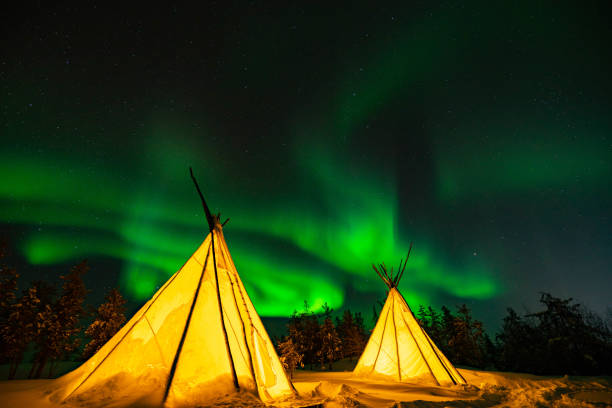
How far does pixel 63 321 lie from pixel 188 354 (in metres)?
28.6

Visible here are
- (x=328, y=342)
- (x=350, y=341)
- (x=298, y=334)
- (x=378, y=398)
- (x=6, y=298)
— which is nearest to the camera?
(x=378, y=398)

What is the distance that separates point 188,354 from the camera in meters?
4.46

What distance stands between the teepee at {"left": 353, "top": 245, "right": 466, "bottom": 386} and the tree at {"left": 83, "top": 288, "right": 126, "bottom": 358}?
23.2 metres

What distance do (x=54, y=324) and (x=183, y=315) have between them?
2773 cm

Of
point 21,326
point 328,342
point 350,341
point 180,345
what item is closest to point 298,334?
point 328,342

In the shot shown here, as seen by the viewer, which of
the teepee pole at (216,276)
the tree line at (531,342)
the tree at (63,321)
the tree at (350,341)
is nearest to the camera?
the teepee pole at (216,276)

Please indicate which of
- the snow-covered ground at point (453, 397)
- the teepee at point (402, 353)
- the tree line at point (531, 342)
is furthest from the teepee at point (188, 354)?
the tree line at point (531, 342)

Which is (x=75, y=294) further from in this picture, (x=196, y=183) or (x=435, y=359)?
(x=435, y=359)

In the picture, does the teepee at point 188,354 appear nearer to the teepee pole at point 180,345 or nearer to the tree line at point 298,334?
the teepee pole at point 180,345

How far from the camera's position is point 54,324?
22.5m

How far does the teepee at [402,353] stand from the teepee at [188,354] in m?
6.30

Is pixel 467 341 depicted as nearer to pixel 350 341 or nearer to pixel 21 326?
pixel 350 341

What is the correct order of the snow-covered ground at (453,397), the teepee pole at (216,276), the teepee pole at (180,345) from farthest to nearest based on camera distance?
the snow-covered ground at (453,397) → the teepee pole at (216,276) → the teepee pole at (180,345)

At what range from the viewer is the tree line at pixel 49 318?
20219 millimetres
